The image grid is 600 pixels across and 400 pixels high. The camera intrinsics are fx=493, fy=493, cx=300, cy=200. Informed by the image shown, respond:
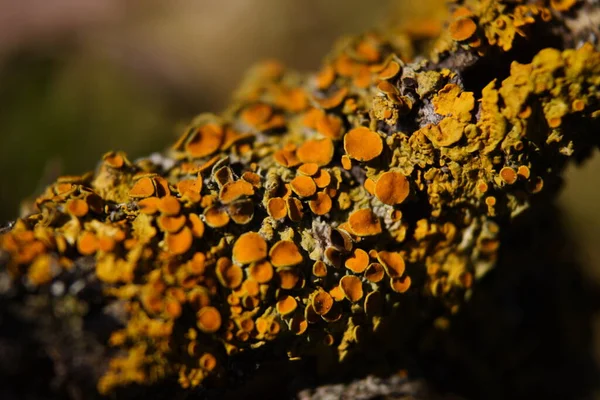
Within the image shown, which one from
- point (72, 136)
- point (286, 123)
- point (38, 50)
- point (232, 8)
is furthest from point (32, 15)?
point (286, 123)

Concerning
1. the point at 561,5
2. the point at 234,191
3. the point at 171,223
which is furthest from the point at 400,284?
the point at 561,5

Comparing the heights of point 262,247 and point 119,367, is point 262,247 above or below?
above

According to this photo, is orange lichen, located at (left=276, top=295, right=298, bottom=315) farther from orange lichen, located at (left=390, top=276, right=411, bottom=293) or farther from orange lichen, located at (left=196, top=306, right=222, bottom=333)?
orange lichen, located at (left=390, top=276, right=411, bottom=293)

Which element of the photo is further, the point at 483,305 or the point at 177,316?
the point at 483,305

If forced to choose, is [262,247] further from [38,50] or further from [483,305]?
[38,50]

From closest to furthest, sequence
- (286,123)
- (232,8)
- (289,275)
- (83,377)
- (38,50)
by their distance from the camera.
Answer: (83,377) < (289,275) < (286,123) < (38,50) < (232,8)

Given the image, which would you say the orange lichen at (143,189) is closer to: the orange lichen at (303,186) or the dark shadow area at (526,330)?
the orange lichen at (303,186)

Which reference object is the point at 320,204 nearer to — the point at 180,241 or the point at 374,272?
the point at 374,272

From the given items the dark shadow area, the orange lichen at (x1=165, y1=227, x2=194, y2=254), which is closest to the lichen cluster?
the orange lichen at (x1=165, y1=227, x2=194, y2=254)
